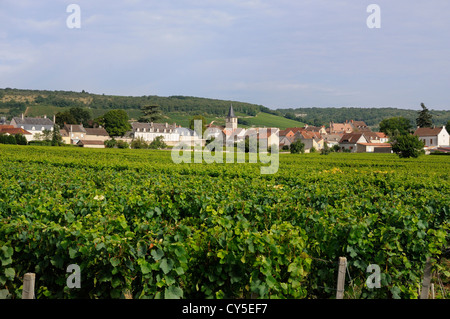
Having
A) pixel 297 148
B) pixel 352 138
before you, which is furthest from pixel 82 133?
pixel 352 138

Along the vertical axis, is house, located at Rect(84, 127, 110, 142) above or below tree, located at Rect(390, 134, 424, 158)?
above

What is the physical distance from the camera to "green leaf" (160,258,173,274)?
5207 millimetres

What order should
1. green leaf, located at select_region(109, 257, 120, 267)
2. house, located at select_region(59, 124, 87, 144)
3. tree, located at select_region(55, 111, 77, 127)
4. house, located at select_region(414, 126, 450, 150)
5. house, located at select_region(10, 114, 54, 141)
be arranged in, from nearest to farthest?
green leaf, located at select_region(109, 257, 120, 267) < house, located at select_region(414, 126, 450, 150) < house, located at select_region(59, 124, 87, 144) < house, located at select_region(10, 114, 54, 141) < tree, located at select_region(55, 111, 77, 127)

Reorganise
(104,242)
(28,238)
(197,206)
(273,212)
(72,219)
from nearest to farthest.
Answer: (104,242), (28,238), (72,219), (273,212), (197,206)

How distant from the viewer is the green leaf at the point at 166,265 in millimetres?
5207

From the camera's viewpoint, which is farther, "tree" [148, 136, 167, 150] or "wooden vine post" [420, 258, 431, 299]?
"tree" [148, 136, 167, 150]

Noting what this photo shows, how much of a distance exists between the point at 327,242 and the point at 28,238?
512 centimetres

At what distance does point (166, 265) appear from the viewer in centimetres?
527

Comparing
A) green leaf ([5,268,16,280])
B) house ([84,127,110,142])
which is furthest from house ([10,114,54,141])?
green leaf ([5,268,16,280])

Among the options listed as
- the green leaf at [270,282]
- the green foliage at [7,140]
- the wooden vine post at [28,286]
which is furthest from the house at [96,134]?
the green leaf at [270,282]

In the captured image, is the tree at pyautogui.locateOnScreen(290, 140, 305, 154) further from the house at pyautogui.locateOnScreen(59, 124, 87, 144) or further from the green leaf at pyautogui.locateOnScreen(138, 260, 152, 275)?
the green leaf at pyautogui.locateOnScreen(138, 260, 152, 275)

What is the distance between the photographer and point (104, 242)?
5.69 m

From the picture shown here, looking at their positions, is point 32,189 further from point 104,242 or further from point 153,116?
point 153,116
